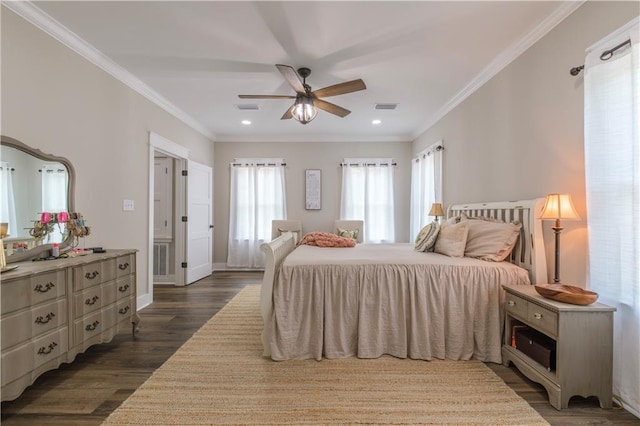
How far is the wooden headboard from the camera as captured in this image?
238 centimetres

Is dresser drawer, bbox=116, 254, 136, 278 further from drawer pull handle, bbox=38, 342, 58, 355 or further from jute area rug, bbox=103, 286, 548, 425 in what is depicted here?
jute area rug, bbox=103, 286, 548, 425

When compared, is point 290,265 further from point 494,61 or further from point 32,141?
point 494,61

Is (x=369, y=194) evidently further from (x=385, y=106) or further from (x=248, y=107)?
(x=248, y=107)

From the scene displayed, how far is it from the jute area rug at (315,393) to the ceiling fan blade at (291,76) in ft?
7.76

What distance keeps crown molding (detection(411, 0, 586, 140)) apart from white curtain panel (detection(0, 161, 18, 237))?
4.11 meters

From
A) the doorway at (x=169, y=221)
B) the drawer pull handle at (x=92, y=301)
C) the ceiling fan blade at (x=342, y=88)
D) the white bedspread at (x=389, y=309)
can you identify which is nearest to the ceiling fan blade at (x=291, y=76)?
the ceiling fan blade at (x=342, y=88)

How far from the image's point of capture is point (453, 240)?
2.86 m

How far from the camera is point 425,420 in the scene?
170 cm

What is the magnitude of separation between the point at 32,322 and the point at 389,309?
93.7 inches

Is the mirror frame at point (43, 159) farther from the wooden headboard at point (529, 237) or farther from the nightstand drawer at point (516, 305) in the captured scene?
the wooden headboard at point (529, 237)

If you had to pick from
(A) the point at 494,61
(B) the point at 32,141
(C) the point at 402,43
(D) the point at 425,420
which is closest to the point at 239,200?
(B) the point at 32,141

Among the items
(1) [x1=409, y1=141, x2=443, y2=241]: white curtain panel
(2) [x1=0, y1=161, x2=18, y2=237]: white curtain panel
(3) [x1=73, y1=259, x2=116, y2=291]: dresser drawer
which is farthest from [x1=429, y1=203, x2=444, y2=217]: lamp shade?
(2) [x1=0, y1=161, x2=18, y2=237]: white curtain panel

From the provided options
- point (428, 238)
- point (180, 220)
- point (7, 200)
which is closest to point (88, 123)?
point (7, 200)

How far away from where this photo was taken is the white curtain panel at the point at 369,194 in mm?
5965
